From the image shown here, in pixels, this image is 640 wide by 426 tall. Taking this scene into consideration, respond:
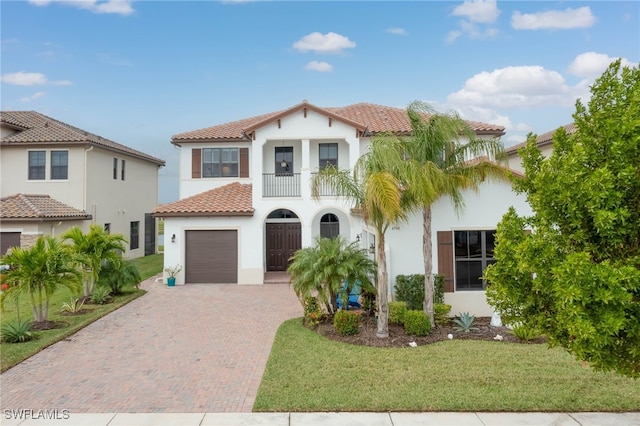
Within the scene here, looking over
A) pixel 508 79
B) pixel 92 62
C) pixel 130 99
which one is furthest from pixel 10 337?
pixel 508 79

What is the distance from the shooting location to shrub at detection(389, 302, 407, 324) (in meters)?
10.7

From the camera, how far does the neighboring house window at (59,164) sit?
2278 cm

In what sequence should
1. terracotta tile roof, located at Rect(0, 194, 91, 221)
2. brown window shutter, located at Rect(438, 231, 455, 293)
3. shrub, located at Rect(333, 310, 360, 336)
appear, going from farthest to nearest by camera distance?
terracotta tile roof, located at Rect(0, 194, 91, 221), brown window shutter, located at Rect(438, 231, 455, 293), shrub, located at Rect(333, 310, 360, 336)

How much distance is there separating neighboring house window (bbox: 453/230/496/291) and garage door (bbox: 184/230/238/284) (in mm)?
10624

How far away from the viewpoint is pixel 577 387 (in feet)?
22.8

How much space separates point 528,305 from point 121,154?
89.9ft

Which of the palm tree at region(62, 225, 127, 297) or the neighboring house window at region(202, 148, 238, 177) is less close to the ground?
the neighboring house window at region(202, 148, 238, 177)

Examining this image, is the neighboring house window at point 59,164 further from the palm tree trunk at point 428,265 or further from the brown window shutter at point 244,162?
the palm tree trunk at point 428,265

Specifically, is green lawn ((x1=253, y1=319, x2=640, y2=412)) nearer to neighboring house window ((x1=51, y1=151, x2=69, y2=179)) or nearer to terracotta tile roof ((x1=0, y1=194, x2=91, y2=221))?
terracotta tile roof ((x1=0, y1=194, x2=91, y2=221))

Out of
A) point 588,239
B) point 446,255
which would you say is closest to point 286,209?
point 446,255

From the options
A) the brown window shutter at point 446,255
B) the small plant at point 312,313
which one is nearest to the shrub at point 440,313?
the brown window shutter at point 446,255

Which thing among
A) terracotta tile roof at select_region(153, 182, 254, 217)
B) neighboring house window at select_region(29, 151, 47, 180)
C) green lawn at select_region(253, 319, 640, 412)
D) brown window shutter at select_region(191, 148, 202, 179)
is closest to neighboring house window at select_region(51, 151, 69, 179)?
neighboring house window at select_region(29, 151, 47, 180)

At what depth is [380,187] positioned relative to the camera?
9.02 metres

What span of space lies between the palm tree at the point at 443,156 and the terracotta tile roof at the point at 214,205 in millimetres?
9956
